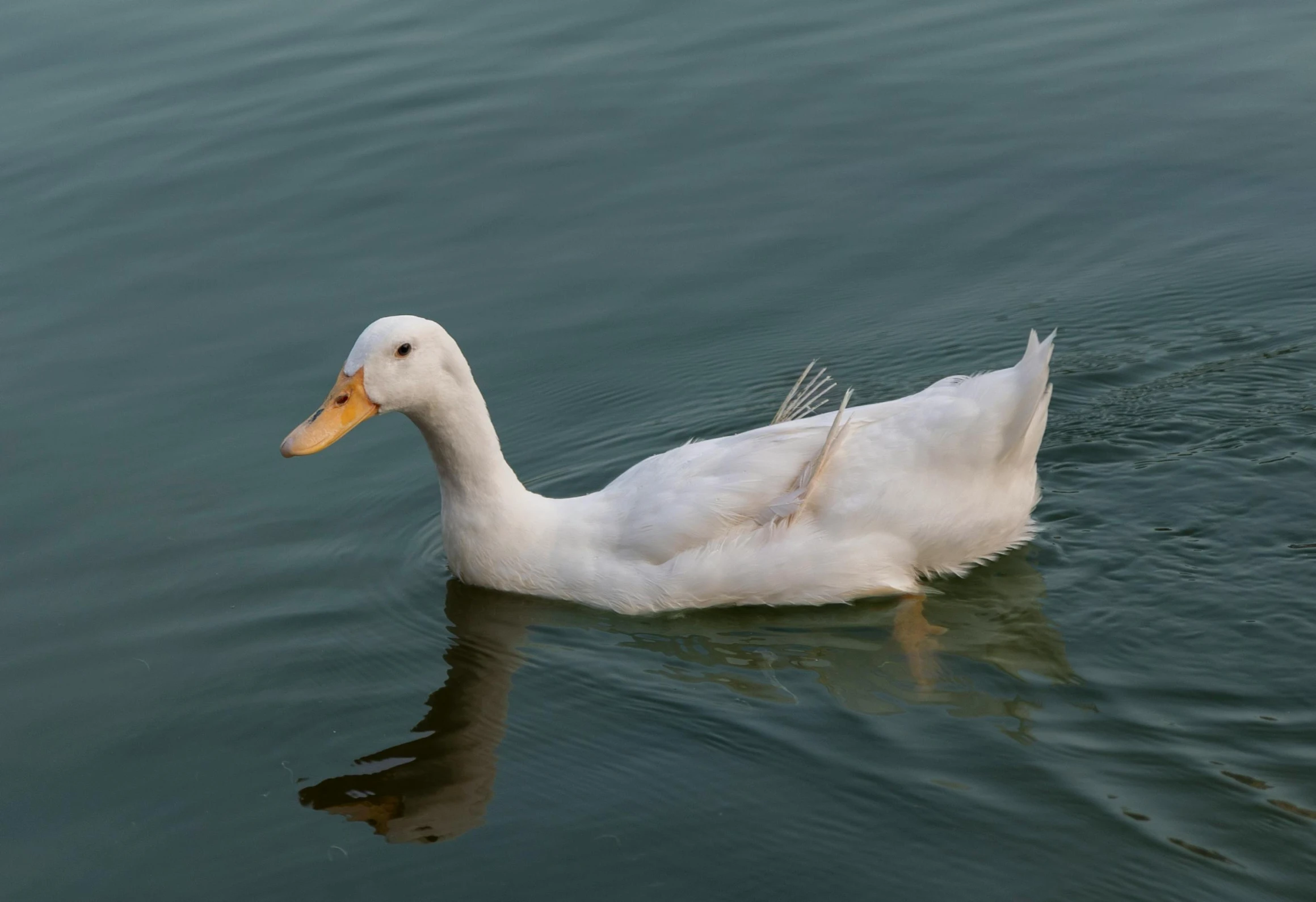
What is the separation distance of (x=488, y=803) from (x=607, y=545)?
1.65 m

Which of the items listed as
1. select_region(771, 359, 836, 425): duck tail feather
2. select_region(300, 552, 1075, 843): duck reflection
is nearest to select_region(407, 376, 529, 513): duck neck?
select_region(300, 552, 1075, 843): duck reflection

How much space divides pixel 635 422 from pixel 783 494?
219cm

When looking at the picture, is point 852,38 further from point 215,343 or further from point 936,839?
point 936,839

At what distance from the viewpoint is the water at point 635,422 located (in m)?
5.62

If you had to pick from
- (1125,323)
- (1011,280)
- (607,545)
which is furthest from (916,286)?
(607,545)

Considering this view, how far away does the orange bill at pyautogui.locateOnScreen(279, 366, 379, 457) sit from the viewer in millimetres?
7031

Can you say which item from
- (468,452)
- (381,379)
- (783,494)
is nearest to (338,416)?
(381,379)

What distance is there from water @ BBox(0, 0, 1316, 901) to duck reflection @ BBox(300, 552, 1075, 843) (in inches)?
1.1

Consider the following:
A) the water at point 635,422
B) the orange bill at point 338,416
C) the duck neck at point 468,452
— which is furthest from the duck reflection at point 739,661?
the orange bill at point 338,416

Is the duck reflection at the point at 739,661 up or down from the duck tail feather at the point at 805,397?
down

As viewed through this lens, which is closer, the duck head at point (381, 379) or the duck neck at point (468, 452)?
the duck head at point (381, 379)

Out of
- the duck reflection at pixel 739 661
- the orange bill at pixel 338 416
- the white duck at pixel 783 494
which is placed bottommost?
the duck reflection at pixel 739 661

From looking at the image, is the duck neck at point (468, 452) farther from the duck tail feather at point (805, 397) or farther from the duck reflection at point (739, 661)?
the duck tail feather at point (805, 397)

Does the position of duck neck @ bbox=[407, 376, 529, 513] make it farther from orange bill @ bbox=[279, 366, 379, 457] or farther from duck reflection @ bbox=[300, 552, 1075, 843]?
duck reflection @ bbox=[300, 552, 1075, 843]
